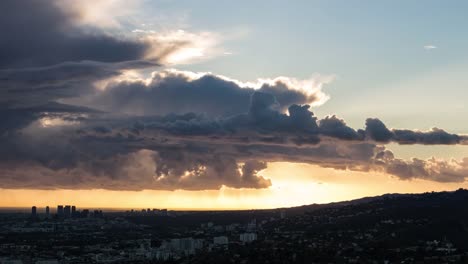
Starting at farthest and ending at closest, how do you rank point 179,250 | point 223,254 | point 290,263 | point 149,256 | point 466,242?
1. point 179,250
2. point 149,256
3. point 466,242
4. point 223,254
5. point 290,263

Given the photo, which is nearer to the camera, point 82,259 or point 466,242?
point 466,242

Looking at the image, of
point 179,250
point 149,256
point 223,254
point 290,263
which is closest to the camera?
point 290,263

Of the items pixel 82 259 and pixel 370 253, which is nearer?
pixel 370 253

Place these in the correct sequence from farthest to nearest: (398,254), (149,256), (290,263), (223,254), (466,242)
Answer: (149,256) → (466,242) → (223,254) → (398,254) → (290,263)

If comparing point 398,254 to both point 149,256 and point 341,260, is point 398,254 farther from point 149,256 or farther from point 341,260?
point 149,256

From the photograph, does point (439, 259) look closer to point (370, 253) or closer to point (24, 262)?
point (370, 253)

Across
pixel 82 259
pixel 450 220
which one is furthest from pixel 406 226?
pixel 82 259

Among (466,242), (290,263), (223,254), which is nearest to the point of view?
(290,263)

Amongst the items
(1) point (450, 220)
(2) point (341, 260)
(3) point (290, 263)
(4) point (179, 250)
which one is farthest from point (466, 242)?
(4) point (179, 250)
